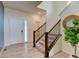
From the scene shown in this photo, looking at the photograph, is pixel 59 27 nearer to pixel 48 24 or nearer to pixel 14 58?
pixel 48 24

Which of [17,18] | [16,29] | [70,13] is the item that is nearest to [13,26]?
[16,29]

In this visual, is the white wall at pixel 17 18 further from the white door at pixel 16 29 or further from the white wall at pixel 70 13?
the white wall at pixel 70 13

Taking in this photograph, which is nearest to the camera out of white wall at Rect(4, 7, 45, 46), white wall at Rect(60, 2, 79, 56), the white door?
white wall at Rect(60, 2, 79, 56)

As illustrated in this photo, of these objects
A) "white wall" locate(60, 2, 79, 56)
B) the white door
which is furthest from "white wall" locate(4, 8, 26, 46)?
"white wall" locate(60, 2, 79, 56)

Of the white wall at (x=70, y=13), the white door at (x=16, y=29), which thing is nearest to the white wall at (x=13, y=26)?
the white door at (x=16, y=29)

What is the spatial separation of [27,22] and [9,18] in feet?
6.14

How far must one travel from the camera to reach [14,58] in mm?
4918

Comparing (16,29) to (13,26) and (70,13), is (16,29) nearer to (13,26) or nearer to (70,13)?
(13,26)

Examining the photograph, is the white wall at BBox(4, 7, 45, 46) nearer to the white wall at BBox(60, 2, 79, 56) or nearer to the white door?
the white door

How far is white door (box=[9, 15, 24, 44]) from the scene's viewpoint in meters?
8.21

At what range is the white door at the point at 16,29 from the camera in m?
8.21

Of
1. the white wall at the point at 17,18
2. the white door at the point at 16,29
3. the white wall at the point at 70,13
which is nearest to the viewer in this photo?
the white wall at the point at 70,13

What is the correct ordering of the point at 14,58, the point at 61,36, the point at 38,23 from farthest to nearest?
the point at 38,23 → the point at 61,36 → the point at 14,58

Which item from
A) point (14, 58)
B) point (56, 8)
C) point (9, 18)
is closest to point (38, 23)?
point (9, 18)
